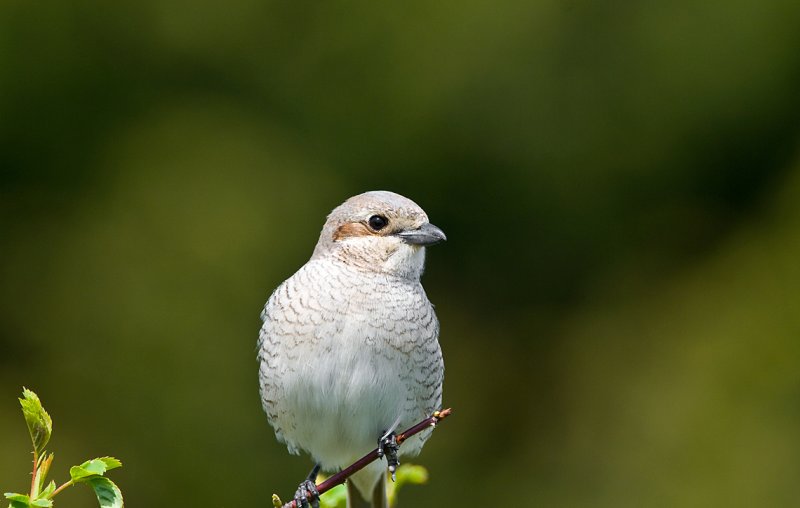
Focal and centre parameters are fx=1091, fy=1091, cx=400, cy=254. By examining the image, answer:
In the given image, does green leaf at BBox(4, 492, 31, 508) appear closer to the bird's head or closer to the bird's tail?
the bird's head

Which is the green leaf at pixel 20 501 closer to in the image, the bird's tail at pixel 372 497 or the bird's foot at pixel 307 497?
the bird's foot at pixel 307 497

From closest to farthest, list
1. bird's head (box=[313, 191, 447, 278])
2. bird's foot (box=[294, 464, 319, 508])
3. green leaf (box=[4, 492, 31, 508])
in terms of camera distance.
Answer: green leaf (box=[4, 492, 31, 508])
bird's foot (box=[294, 464, 319, 508])
bird's head (box=[313, 191, 447, 278])

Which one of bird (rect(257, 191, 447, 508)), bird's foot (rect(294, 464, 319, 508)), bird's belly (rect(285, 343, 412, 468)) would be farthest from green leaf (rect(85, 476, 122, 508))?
bird's belly (rect(285, 343, 412, 468))

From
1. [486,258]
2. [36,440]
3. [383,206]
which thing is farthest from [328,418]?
[486,258]

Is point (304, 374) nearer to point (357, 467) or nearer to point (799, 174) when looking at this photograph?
point (357, 467)

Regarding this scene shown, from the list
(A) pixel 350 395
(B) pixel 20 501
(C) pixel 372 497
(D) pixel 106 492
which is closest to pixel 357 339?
(A) pixel 350 395

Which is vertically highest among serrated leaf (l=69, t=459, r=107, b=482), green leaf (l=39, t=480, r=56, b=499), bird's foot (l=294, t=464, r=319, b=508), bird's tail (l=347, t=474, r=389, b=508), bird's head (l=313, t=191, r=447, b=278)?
bird's head (l=313, t=191, r=447, b=278)

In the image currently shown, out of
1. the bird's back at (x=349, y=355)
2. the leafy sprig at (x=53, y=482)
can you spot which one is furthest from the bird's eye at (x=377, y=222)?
the leafy sprig at (x=53, y=482)
